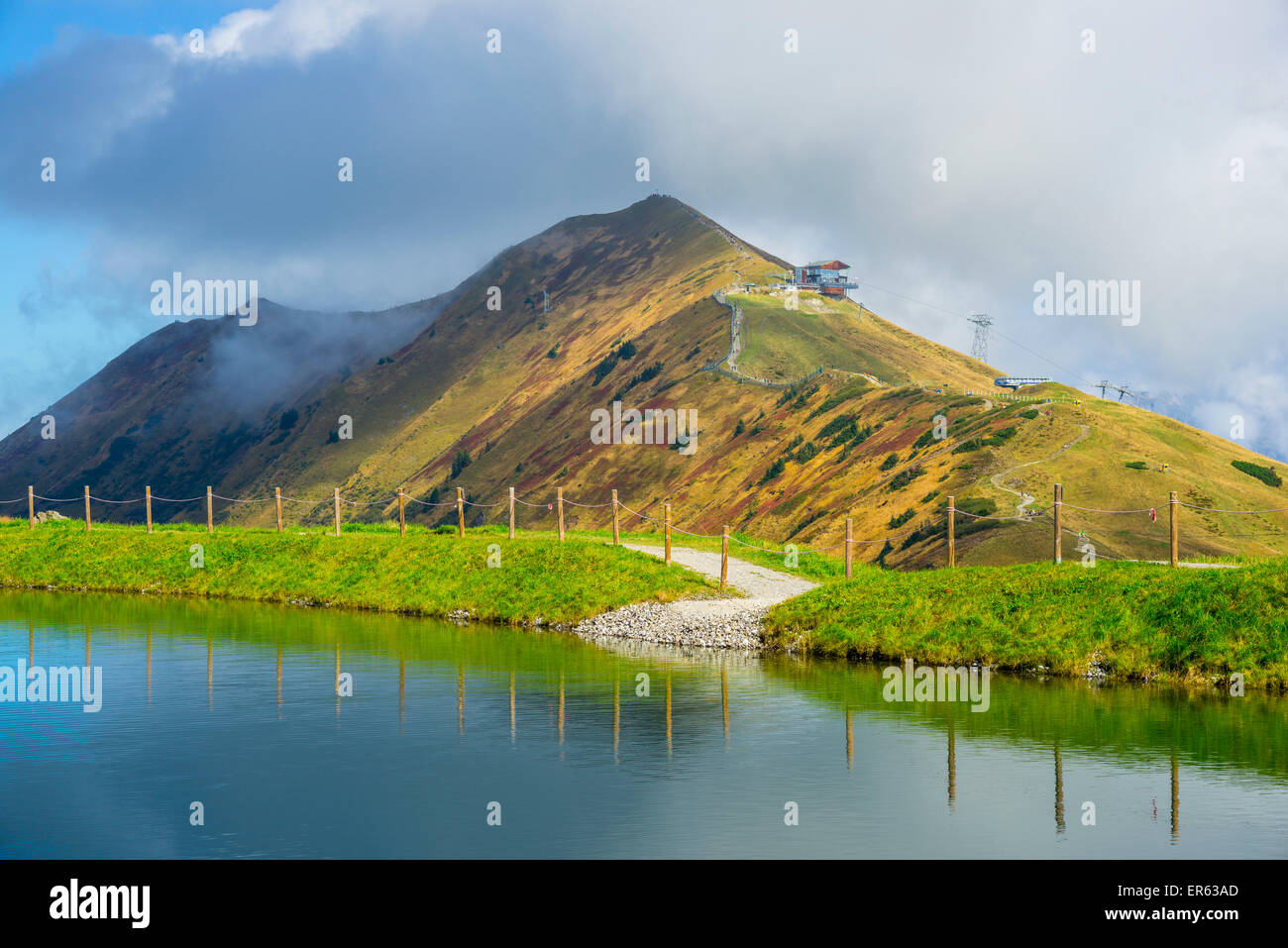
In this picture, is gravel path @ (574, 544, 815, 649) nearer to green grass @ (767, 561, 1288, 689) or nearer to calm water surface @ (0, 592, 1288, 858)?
green grass @ (767, 561, 1288, 689)

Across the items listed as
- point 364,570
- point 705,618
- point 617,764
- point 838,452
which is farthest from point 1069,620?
point 838,452

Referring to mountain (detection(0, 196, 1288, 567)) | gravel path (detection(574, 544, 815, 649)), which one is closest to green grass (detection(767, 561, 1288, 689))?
gravel path (detection(574, 544, 815, 649))

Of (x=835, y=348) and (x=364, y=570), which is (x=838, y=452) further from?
(x=364, y=570)

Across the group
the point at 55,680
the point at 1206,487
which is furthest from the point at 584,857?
the point at 1206,487

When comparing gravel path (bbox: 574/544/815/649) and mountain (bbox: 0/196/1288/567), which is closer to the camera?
gravel path (bbox: 574/544/815/649)

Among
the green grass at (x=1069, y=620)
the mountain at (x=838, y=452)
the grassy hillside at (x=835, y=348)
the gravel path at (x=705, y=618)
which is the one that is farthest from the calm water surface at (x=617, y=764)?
the grassy hillside at (x=835, y=348)

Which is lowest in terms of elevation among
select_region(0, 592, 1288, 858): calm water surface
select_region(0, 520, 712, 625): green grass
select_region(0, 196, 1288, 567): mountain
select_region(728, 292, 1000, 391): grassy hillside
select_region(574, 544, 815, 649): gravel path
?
select_region(0, 592, 1288, 858): calm water surface
